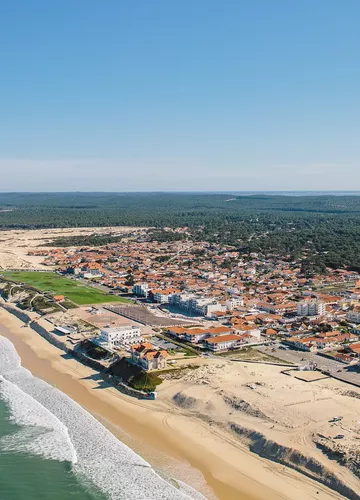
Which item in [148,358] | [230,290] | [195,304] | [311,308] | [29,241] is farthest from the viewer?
[29,241]

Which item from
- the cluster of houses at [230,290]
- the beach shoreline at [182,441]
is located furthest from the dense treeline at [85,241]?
the beach shoreline at [182,441]

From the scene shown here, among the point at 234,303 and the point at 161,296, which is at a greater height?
the point at 161,296

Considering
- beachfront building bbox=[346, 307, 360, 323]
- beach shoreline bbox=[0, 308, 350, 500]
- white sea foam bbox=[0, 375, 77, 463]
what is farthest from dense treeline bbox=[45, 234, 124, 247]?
white sea foam bbox=[0, 375, 77, 463]

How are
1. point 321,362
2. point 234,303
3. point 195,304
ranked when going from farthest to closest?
1. point 234,303
2. point 195,304
3. point 321,362

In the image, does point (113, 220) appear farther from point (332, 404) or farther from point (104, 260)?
point (332, 404)

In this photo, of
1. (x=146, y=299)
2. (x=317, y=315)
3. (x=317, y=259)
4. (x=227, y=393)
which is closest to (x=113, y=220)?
(x=317, y=259)

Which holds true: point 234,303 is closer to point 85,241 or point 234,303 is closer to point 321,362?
point 321,362

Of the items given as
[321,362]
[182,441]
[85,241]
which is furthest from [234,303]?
[85,241]
